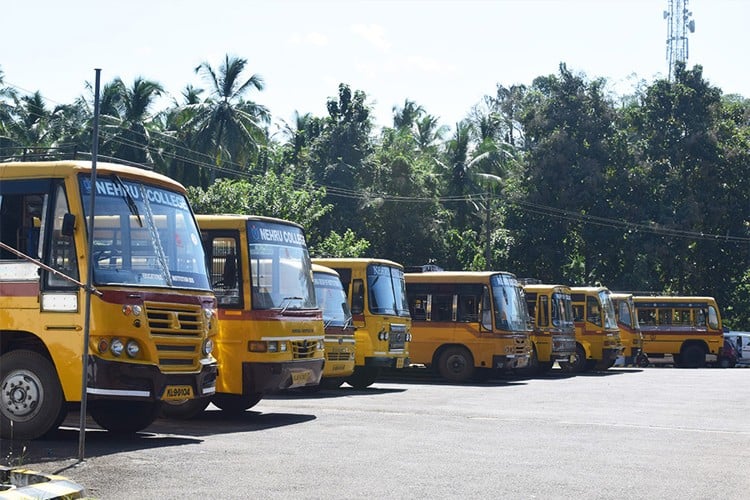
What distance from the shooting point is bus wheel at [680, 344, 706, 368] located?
43.7 m

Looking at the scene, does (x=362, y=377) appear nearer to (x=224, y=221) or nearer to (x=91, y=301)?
(x=224, y=221)

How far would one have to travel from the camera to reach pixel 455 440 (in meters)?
13.4

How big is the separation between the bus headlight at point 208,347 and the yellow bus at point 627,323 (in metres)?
28.9

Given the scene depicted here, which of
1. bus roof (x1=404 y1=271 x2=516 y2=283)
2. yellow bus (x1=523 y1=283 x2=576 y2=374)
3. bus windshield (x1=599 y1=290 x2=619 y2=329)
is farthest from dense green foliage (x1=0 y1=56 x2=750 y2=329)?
bus roof (x1=404 y1=271 x2=516 y2=283)

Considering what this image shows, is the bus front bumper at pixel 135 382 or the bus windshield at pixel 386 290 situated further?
the bus windshield at pixel 386 290

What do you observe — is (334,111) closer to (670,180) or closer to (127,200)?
(670,180)

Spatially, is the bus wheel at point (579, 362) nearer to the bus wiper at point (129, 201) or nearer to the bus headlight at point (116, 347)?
the bus wiper at point (129, 201)

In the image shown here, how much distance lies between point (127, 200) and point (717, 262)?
43836 mm

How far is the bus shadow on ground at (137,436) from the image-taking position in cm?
1122

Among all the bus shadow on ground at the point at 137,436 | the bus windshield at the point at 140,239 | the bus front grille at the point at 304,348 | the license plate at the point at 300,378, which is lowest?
the bus shadow on ground at the point at 137,436

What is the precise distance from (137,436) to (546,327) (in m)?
21.0

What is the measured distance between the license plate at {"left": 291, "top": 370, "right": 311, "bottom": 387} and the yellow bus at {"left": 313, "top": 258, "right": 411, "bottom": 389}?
6727 mm

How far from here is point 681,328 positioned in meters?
44.2

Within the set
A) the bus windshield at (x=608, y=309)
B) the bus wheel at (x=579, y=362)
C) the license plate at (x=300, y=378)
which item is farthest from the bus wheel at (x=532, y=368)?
the license plate at (x=300, y=378)
